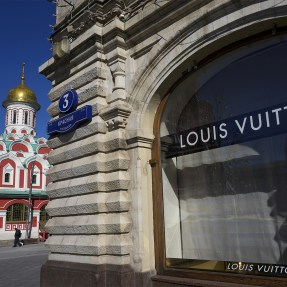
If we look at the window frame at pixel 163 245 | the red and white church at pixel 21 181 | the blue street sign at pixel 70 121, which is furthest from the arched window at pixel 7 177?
the window frame at pixel 163 245

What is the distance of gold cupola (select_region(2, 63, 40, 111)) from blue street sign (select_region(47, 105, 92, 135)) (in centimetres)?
4349

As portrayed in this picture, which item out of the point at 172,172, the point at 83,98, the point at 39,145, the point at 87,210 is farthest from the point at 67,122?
the point at 39,145

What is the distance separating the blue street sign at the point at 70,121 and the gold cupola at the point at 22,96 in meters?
43.5

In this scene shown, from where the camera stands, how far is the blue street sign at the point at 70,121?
303 inches

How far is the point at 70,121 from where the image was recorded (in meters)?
8.15

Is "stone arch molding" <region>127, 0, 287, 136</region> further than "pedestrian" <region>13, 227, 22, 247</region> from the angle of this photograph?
No

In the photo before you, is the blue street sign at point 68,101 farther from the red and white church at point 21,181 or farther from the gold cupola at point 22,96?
the gold cupola at point 22,96

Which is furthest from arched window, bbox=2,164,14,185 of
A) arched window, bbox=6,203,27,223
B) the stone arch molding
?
the stone arch molding

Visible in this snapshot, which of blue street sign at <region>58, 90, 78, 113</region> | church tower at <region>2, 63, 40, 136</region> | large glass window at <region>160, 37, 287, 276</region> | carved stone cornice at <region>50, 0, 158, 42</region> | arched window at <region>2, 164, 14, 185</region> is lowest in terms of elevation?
large glass window at <region>160, 37, 287, 276</region>

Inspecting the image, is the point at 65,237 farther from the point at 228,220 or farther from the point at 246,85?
the point at 246,85

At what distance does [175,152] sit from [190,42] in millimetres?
2128

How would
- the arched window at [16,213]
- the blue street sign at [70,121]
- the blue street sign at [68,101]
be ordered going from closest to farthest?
the blue street sign at [70,121], the blue street sign at [68,101], the arched window at [16,213]

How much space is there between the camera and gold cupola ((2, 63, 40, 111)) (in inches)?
1943

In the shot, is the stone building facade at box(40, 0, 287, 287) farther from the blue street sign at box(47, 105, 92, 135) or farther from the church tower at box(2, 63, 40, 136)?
the church tower at box(2, 63, 40, 136)
